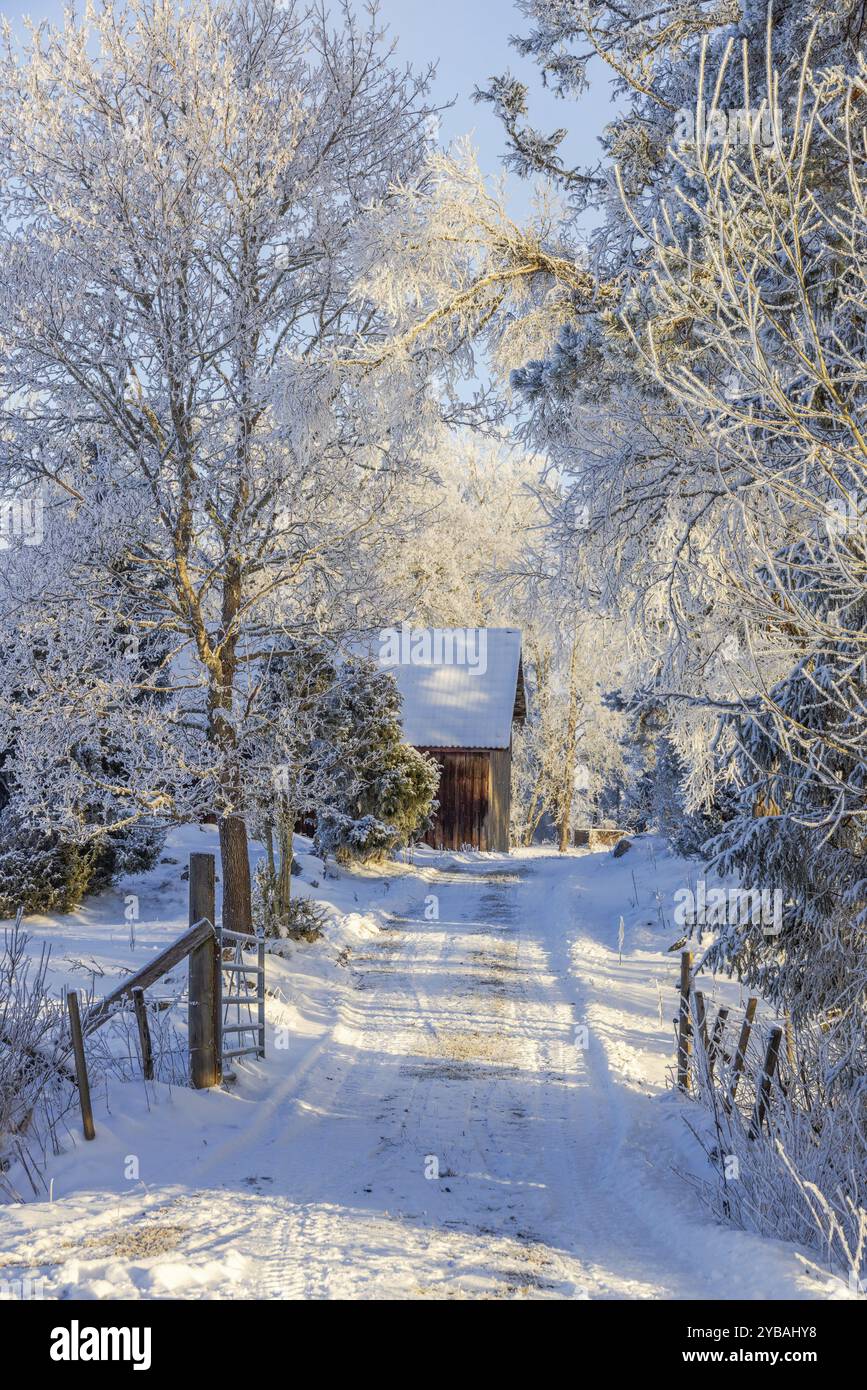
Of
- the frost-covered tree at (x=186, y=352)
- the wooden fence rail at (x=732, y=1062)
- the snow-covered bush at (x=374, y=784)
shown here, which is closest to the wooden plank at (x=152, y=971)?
the frost-covered tree at (x=186, y=352)

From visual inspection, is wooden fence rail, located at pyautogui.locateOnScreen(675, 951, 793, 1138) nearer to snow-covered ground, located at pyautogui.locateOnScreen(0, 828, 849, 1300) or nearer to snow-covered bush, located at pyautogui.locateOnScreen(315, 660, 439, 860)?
snow-covered ground, located at pyautogui.locateOnScreen(0, 828, 849, 1300)

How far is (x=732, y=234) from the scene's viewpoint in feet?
13.8

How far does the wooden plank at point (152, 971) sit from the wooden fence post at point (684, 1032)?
155 inches

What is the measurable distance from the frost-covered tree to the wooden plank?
9.11 feet

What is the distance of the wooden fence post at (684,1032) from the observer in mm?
8516

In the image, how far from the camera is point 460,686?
117 ft

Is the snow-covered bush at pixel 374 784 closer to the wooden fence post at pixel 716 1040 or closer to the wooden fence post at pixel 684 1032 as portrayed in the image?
the wooden fence post at pixel 684 1032

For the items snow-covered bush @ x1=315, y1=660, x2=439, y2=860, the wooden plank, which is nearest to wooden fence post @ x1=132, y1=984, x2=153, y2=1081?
the wooden plank

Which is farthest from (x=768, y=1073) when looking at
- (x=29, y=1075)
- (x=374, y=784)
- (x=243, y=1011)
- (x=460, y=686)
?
(x=460, y=686)

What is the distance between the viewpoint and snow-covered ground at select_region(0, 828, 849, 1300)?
4.98 meters

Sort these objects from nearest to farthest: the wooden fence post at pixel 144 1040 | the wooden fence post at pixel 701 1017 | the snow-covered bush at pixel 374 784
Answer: the wooden fence post at pixel 701 1017 < the wooden fence post at pixel 144 1040 < the snow-covered bush at pixel 374 784

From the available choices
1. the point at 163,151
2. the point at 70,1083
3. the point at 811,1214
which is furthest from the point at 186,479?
the point at 811,1214
